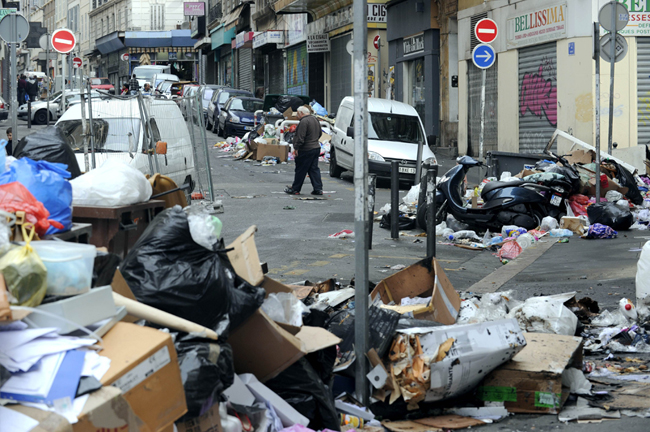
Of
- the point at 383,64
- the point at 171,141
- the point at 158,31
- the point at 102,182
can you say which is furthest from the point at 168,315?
the point at 158,31

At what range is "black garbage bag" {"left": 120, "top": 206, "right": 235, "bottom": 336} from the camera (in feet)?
12.0

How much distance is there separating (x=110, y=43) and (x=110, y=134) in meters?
60.6

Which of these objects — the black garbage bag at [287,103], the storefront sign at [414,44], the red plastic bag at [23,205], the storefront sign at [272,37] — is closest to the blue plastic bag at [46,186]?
the red plastic bag at [23,205]

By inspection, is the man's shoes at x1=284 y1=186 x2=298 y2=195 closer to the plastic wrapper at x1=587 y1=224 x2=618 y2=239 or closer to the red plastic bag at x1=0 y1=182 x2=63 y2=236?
the plastic wrapper at x1=587 y1=224 x2=618 y2=239

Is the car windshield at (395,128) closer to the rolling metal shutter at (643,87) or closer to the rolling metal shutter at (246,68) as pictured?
the rolling metal shutter at (643,87)

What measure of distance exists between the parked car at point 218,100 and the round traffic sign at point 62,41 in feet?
35.6

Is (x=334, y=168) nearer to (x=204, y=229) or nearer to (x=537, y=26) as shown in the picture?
(x=537, y=26)

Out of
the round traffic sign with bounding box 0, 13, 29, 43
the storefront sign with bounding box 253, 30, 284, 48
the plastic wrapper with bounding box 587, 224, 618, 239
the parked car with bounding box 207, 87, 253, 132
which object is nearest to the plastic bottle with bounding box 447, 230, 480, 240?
the plastic wrapper with bounding box 587, 224, 618, 239

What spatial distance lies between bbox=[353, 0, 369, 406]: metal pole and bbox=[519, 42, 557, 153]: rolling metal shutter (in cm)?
1515

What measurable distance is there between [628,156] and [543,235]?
5307mm

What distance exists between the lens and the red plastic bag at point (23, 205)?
369cm

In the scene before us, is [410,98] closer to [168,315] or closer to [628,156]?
[628,156]

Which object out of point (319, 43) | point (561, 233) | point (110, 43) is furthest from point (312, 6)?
point (110, 43)

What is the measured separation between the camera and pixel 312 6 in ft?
113
